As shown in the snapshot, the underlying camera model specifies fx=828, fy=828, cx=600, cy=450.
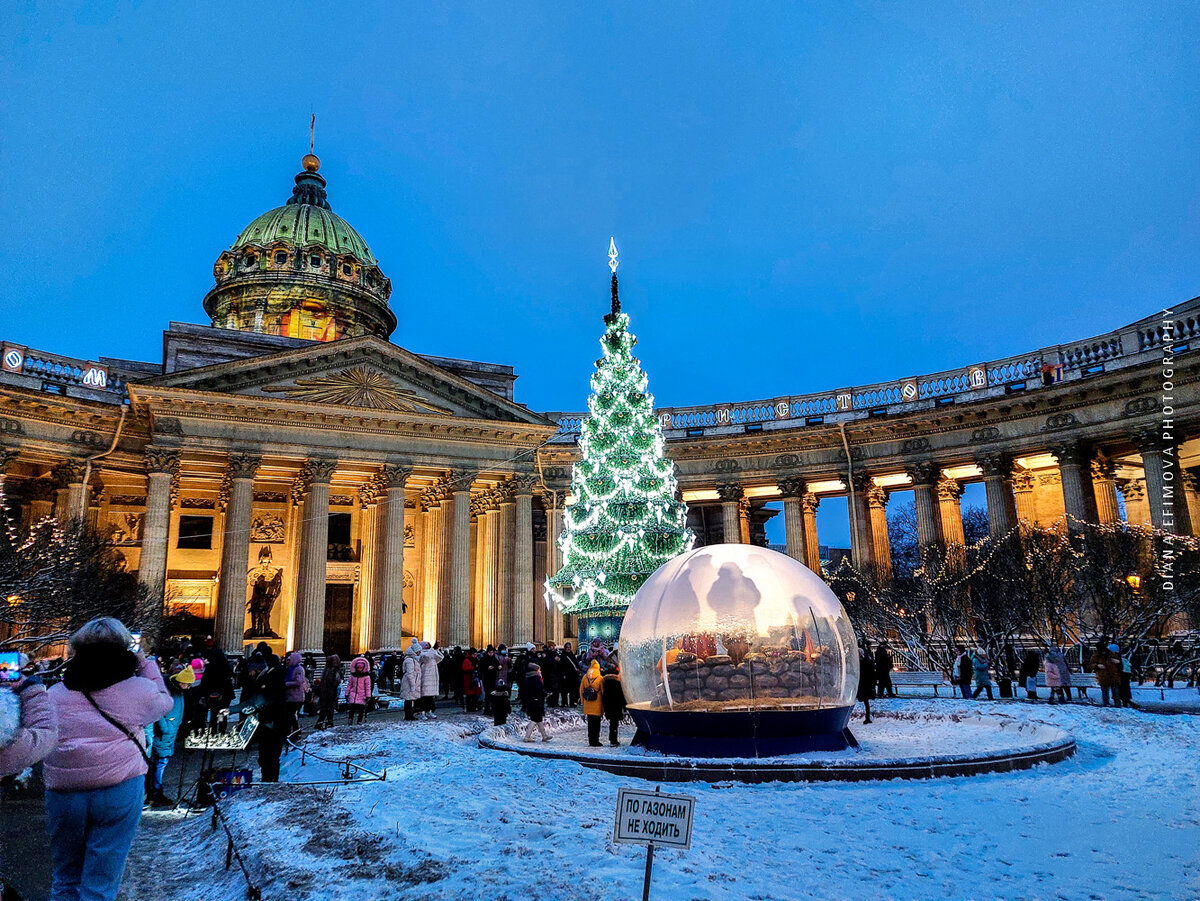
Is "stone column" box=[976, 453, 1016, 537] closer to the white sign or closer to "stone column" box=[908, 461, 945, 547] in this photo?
"stone column" box=[908, 461, 945, 547]

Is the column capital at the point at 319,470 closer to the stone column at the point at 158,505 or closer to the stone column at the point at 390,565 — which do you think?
the stone column at the point at 390,565

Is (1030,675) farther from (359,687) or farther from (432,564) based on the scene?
(432,564)

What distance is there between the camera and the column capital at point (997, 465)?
32.2 meters

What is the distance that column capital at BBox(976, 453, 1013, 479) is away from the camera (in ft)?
106

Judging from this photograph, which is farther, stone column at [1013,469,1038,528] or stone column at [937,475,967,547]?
stone column at [1013,469,1038,528]

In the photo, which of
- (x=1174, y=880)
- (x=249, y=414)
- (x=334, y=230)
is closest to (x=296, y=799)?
(x=1174, y=880)

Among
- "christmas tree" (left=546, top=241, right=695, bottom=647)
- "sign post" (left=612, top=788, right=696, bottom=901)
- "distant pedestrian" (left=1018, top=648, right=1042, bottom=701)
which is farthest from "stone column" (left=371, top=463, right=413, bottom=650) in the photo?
"sign post" (left=612, top=788, right=696, bottom=901)

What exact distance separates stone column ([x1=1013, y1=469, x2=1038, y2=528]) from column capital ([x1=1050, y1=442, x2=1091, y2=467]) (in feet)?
10.9

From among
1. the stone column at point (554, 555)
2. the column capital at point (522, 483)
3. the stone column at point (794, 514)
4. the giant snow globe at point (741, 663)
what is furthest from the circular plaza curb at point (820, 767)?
the stone column at point (554, 555)

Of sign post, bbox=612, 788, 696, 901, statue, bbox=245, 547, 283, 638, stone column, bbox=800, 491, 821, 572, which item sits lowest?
sign post, bbox=612, 788, 696, 901

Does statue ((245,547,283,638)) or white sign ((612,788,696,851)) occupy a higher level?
statue ((245,547,283,638))

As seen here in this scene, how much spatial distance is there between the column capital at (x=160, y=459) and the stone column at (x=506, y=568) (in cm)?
1289

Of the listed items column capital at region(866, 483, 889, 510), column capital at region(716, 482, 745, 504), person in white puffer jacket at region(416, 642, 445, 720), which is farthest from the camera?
column capital at region(716, 482, 745, 504)

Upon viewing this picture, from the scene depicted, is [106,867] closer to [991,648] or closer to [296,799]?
[296,799]
